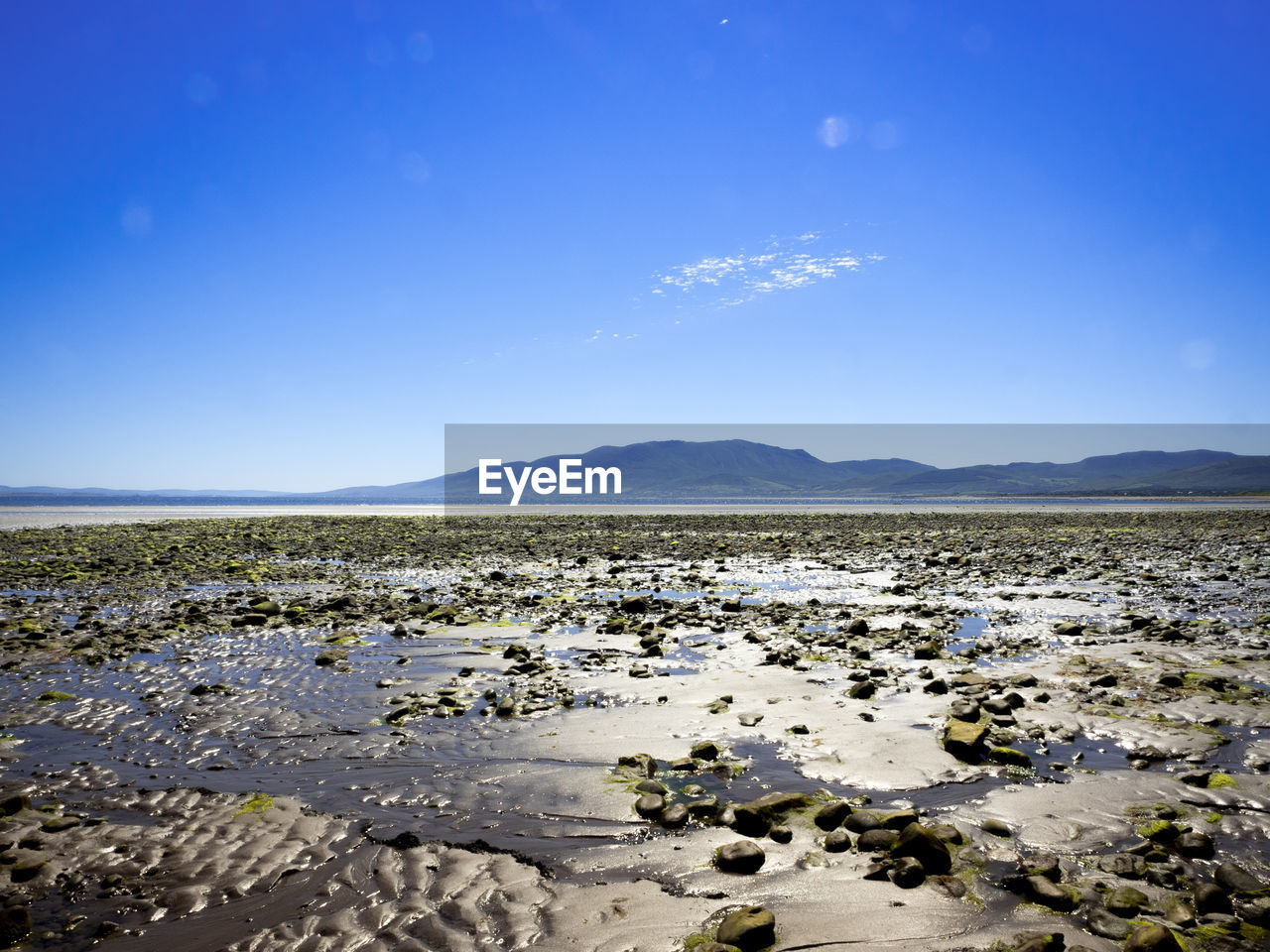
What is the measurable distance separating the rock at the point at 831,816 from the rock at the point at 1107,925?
67.7 inches

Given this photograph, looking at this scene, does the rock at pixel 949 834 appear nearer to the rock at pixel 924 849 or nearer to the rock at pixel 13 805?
the rock at pixel 924 849

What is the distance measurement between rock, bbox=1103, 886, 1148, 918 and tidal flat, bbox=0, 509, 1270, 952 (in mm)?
61

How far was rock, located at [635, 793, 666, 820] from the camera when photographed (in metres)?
5.88

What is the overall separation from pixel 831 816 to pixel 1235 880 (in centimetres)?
256

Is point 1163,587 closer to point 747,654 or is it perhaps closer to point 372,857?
point 747,654

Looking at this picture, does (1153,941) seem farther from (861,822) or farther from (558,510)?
(558,510)

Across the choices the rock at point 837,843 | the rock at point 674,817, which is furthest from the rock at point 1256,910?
the rock at point 674,817

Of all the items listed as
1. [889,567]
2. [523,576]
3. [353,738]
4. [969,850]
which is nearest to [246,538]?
[523,576]

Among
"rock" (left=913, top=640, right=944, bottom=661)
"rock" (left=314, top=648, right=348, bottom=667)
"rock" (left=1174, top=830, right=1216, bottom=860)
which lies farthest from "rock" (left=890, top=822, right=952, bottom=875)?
"rock" (left=314, top=648, right=348, bottom=667)

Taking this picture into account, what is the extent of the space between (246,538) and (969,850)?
40185mm

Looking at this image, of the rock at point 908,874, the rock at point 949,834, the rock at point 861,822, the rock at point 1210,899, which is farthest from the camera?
the rock at point 861,822

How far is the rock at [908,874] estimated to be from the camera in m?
4.77

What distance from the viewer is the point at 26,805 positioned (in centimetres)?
603

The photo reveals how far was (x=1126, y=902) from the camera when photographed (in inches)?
176
